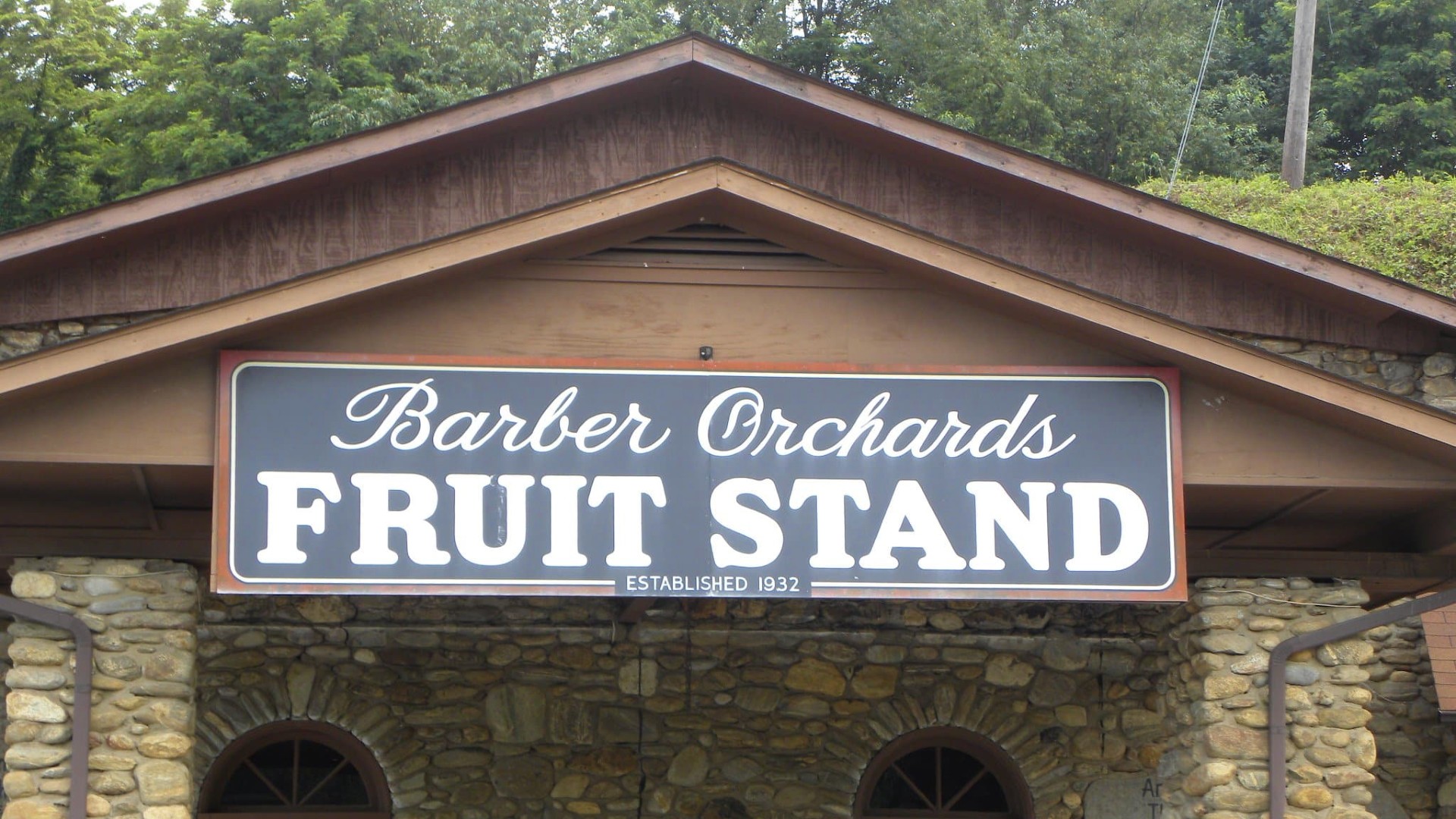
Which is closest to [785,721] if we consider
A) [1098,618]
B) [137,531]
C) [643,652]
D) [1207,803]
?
[643,652]

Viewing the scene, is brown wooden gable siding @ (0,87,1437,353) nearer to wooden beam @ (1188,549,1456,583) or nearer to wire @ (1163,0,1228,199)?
wooden beam @ (1188,549,1456,583)

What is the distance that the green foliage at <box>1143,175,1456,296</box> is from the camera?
55.2 ft

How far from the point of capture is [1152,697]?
9.22 m

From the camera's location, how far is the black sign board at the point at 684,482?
6.43 m

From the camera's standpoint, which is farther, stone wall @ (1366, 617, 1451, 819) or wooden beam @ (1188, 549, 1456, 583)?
stone wall @ (1366, 617, 1451, 819)

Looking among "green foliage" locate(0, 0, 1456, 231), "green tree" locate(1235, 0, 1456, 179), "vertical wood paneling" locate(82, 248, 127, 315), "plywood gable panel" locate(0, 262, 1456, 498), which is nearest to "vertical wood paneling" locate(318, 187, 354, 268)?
"vertical wood paneling" locate(82, 248, 127, 315)

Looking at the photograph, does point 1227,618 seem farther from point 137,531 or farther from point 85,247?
point 85,247

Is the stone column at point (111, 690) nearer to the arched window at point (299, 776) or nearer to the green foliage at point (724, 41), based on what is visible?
the arched window at point (299, 776)

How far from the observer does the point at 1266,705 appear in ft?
22.8

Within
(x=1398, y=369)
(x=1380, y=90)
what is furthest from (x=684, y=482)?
(x=1380, y=90)

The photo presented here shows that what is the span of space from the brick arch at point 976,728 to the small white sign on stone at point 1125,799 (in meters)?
0.18

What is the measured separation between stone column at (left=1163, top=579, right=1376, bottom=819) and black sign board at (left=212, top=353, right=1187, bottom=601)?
625 millimetres

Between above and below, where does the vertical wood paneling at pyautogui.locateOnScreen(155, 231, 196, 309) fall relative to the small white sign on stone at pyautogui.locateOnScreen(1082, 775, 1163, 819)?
above

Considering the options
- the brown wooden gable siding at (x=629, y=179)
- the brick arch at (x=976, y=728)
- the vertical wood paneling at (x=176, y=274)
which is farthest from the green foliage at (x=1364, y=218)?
the vertical wood paneling at (x=176, y=274)
